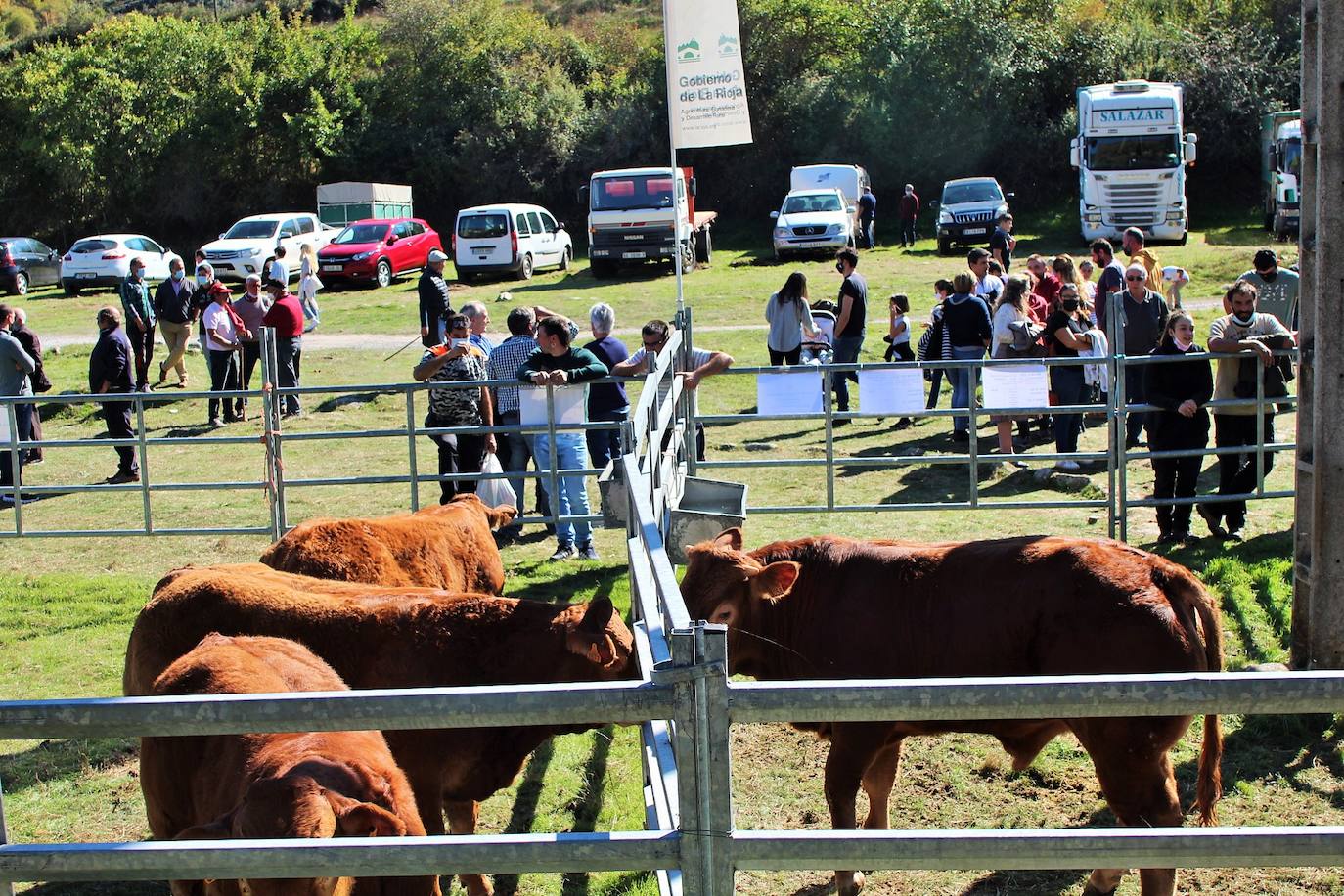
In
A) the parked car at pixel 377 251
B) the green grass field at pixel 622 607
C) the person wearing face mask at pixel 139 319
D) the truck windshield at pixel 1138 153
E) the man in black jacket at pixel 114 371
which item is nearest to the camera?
the green grass field at pixel 622 607

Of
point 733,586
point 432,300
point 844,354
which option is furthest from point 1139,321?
point 432,300

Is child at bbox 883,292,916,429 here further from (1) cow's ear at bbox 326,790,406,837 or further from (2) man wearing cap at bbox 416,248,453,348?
(1) cow's ear at bbox 326,790,406,837

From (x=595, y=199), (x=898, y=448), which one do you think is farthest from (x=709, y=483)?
(x=595, y=199)

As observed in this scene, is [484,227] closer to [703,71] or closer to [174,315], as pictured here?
[174,315]

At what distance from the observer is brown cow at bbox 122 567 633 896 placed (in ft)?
16.7

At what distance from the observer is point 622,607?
8836 millimetres

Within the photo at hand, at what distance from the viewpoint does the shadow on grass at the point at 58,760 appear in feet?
21.9

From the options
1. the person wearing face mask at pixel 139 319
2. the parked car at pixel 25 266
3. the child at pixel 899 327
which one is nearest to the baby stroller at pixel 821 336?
the child at pixel 899 327

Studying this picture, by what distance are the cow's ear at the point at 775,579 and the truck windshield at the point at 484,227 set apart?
24.8m

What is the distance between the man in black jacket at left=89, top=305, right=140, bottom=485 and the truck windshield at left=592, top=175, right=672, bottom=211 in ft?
52.9

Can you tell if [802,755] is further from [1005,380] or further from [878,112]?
[878,112]

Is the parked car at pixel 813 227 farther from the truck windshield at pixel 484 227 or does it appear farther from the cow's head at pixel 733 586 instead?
the cow's head at pixel 733 586

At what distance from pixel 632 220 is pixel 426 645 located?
24.2 metres

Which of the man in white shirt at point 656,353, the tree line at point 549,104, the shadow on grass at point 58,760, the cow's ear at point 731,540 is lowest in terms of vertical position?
the shadow on grass at point 58,760
